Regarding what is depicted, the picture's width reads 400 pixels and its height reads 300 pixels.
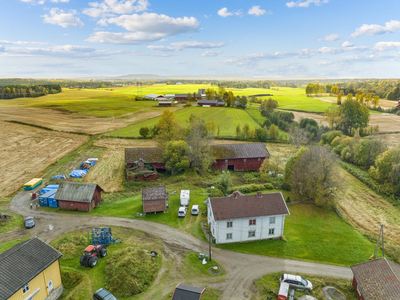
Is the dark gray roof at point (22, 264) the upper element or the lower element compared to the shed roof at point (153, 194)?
upper

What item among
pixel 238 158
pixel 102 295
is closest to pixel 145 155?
pixel 238 158

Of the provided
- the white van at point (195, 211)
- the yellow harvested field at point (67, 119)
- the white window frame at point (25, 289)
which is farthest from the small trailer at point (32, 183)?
the yellow harvested field at point (67, 119)

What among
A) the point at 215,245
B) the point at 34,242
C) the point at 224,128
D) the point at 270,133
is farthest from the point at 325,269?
the point at 224,128

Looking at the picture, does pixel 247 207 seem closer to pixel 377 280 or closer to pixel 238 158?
pixel 377 280

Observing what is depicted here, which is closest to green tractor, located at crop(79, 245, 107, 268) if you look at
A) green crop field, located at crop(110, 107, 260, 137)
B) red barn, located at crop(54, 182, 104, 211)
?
red barn, located at crop(54, 182, 104, 211)

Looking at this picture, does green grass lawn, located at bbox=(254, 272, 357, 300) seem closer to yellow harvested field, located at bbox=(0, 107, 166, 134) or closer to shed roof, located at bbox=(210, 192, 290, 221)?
shed roof, located at bbox=(210, 192, 290, 221)

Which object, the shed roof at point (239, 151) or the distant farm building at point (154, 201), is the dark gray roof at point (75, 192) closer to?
the distant farm building at point (154, 201)
